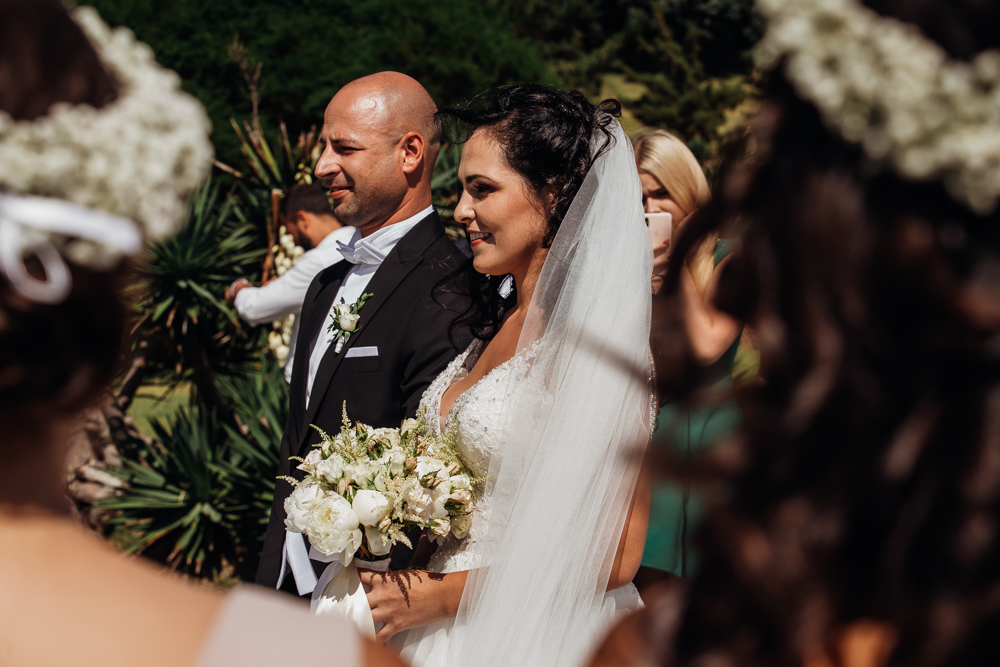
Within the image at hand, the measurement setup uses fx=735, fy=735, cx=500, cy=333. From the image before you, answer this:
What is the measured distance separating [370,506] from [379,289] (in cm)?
137

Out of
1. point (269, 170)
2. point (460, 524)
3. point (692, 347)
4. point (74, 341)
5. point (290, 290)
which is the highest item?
point (74, 341)

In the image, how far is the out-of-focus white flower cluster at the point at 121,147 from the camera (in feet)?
2.71

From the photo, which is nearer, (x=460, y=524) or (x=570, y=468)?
(x=570, y=468)

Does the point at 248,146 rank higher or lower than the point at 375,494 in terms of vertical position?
lower

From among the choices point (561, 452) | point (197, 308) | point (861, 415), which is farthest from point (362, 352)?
point (197, 308)

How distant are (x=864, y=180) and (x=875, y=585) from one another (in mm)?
442

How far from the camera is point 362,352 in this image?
3174mm

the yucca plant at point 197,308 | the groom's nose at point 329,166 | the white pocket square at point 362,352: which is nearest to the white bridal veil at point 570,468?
the white pocket square at point 362,352

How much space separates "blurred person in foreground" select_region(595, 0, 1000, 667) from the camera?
Answer: 731 mm

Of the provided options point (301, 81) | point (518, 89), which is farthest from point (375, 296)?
point (301, 81)

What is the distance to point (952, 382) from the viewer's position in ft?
2.53

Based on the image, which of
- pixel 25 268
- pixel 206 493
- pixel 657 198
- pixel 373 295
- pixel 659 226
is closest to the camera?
pixel 25 268

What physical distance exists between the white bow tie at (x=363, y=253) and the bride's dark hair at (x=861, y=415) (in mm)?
2881

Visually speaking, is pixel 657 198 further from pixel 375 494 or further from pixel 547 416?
pixel 375 494
